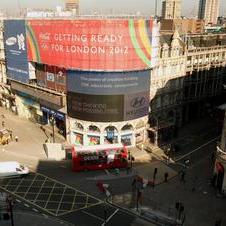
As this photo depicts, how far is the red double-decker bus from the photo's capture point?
59.7 metres

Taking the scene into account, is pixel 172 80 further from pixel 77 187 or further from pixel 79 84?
pixel 77 187

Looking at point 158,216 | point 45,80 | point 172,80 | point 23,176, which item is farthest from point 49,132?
point 158,216

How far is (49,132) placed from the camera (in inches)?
3051

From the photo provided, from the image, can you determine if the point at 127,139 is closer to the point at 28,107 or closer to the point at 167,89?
the point at 167,89

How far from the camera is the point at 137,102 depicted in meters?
68.4

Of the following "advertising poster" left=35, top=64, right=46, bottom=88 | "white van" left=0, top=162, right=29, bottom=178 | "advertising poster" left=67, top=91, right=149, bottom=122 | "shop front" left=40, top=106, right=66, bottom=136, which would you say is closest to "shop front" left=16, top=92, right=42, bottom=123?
"shop front" left=40, top=106, right=66, bottom=136

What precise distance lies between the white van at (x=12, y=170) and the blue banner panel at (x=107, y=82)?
18441 millimetres

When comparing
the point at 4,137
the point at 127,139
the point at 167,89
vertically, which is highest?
the point at 167,89

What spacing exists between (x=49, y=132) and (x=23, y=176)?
20.5 meters

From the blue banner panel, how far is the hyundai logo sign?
1.59 meters

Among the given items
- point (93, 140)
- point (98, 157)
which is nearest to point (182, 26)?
point (93, 140)

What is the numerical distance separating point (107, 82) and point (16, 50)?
27.7 m

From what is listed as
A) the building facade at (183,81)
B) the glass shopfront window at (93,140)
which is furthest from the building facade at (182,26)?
the glass shopfront window at (93,140)

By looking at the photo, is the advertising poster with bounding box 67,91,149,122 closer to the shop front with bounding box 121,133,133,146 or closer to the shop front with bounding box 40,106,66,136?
the shop front with bounding box 121,133,133,146
